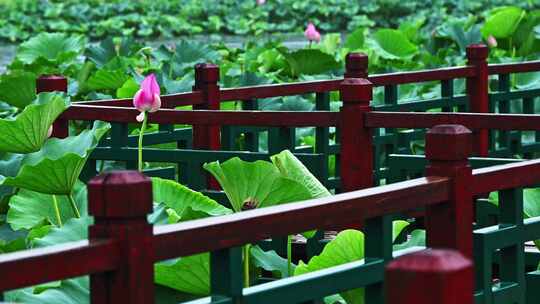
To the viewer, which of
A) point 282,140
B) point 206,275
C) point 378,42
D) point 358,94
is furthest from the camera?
point 378,42

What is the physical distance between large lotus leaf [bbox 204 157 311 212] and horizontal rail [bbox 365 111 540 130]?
2.22 feet

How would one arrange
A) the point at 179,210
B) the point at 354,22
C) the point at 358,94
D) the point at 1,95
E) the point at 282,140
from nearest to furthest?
the point at 179,210
the point at 358,94
the point at 282,140
the point at 1,95
the point at 354,22

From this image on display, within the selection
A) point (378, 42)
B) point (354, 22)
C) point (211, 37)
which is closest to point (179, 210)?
point (378, 42)

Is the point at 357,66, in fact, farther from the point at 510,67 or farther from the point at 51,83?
the point at 51,83

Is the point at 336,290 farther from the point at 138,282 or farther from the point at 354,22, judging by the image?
the point at 354,22

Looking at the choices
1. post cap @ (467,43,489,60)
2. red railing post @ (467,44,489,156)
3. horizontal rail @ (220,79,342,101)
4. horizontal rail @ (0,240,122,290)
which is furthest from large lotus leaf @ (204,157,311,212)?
post cap @ (467,43,489,60)

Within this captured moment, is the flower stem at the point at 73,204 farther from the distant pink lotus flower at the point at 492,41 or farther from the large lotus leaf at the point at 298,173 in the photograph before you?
the distant pink lotus flower at the point at 492,41

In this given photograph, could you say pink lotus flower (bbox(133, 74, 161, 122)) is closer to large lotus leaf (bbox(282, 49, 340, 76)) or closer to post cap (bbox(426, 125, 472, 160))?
post cap (bbox(426, 125, 472, 160))

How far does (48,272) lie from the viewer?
1694 mm

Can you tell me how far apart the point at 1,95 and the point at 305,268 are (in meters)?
2.42

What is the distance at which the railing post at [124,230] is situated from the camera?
1767 mm

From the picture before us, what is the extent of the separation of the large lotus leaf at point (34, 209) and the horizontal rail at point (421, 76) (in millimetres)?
1985

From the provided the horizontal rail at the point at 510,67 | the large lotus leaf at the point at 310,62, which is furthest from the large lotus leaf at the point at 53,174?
the large lotus leaf at the point at 310,62

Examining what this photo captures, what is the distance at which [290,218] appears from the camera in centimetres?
205
